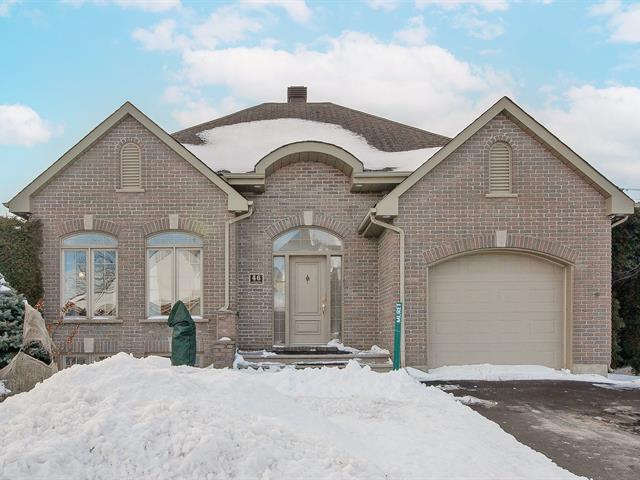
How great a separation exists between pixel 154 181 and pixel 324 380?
6.49 metres

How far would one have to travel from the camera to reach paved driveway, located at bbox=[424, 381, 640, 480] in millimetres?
6203

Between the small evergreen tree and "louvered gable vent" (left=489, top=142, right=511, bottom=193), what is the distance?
31.8 ft

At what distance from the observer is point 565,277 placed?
12703 mm

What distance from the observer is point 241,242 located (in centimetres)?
1414

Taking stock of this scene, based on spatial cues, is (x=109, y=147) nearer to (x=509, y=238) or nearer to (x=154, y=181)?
(x=154, y=181)

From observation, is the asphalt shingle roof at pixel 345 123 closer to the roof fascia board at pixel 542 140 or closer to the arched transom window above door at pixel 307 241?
the arched transom window above door at pixel 307 241

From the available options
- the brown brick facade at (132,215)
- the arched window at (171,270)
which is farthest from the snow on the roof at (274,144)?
the arched window at (171,270)

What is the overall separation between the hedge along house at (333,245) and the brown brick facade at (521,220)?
0.10 feet

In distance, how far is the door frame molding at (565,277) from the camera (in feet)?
40.8

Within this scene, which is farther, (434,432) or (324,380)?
(324,380)

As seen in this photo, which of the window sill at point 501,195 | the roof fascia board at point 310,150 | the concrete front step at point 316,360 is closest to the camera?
the concrete front step at point 316,360

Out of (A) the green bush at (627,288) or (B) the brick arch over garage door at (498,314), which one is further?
(A) the green bush at (627,288)

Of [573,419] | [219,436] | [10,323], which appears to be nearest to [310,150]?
[10,323]

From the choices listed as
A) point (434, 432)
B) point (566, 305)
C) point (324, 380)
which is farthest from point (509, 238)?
point (434, 432)
